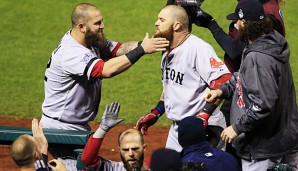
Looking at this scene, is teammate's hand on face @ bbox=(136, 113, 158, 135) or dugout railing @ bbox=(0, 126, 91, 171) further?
teammate's hand on face @ bbox=(136, 113, 158, 135)

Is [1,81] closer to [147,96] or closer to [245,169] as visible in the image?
[147,96]

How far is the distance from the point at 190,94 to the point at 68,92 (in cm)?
110

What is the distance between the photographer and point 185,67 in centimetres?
786

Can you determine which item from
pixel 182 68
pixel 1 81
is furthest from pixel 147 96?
pixel 182 68

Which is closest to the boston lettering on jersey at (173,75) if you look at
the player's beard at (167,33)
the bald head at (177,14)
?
the player's beard at (167,33)

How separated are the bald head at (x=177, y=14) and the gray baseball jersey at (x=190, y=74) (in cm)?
16

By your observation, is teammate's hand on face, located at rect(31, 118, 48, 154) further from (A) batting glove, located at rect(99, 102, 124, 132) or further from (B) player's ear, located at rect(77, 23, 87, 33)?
(B) player's ear, located at rect(77, 23, 87, 33)

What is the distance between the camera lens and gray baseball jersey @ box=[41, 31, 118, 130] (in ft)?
25.8

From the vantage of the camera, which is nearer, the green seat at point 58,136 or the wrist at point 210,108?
the green seat at point 58,136

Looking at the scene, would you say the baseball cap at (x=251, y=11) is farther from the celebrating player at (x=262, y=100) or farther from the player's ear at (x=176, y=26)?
the player's ear at (x=176, y=26)

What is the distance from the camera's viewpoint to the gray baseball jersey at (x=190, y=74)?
7746 millimetres

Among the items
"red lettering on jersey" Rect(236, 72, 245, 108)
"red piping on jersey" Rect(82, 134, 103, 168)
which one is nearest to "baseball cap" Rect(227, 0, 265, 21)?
"red lettering on jersey" Rect(236, 72, 245, 108)

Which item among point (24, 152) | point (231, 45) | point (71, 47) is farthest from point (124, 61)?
point (24, 152)

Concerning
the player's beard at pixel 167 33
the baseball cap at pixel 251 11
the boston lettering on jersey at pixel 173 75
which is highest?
the baseball cap at pixel 251 11
